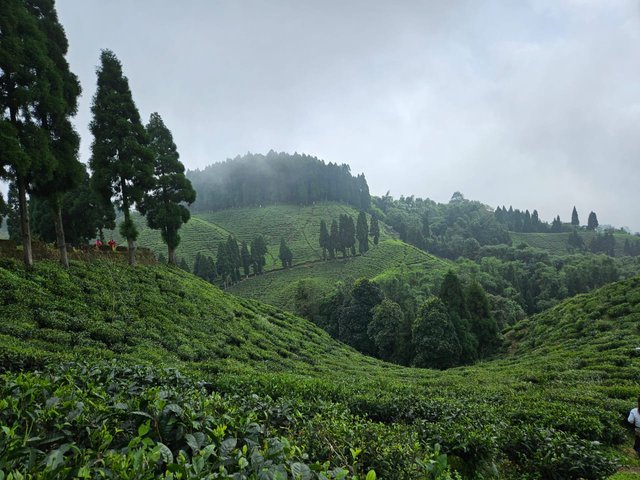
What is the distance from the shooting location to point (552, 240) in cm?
16188

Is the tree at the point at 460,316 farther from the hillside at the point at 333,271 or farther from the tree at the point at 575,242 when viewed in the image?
the tree at the point at 575,242

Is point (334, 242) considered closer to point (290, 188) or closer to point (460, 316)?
point (460, 316)

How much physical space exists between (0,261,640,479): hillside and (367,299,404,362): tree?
17.9 m

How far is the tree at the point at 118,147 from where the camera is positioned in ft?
76.2

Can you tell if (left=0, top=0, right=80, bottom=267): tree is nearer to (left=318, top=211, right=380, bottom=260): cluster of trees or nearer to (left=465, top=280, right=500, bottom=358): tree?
(left=465, top=280, right=500, bottom=358): tree

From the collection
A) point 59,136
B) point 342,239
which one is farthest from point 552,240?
point 59,136

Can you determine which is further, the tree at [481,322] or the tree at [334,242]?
Answer: the tree at [334,242]

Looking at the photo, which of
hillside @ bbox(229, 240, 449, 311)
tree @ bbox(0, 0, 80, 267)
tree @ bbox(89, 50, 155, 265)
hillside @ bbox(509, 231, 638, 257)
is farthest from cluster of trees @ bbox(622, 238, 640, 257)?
tree @ bbox(0, 0, 80, 267)

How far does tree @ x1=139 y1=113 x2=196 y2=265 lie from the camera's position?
98.3 feet

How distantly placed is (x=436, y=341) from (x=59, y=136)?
116 ft

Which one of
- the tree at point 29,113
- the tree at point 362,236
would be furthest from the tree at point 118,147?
the tree at point 362,236

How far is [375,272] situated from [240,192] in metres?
102

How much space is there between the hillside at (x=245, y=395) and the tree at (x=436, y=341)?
359 inches

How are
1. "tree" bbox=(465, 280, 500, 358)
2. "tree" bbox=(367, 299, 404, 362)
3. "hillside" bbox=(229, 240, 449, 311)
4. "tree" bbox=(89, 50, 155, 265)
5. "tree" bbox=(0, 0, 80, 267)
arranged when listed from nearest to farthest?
"tree" bbox=(0, 0, 80, 267) → "tree" bbox=(89, 50, 155, 265) → "tree" bbox=(465, 280, 500, 358) → "tree" bbox=(367, 299, 404, 362) → "hillside" bbox=(229, 240, 449, 311)
